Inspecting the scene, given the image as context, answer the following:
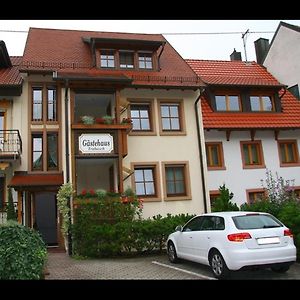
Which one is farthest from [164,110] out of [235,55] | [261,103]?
[235,55]

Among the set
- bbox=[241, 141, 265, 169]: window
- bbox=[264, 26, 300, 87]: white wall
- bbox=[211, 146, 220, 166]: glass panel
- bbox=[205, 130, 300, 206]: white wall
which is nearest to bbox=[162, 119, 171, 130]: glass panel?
bbox=[205, 130, 300, 206]: white wall

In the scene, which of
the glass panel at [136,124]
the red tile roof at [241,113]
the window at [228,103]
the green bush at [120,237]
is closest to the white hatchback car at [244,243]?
the green bush at [120,237]

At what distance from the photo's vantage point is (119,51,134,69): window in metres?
19.8

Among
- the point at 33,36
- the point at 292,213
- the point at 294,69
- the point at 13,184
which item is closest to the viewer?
the point at 292,213

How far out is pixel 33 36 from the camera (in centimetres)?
2133

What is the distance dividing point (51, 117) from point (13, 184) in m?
3.76

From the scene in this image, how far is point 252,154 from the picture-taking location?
2042cm

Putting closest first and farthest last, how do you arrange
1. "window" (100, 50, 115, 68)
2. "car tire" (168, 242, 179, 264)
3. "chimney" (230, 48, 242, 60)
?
"car tire" (168, 242, 179, 264) < "window" (100, 50, 115, 68) < "chimney" (230, 48, 242, 60)

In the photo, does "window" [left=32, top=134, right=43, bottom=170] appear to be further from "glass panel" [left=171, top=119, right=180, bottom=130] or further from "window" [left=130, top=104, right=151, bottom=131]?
"glass panel" [left=171, top=119, right=180, bottom=130]

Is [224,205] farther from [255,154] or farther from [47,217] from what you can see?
[47,217]

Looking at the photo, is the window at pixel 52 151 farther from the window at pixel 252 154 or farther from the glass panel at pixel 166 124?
the window at pixel 252 154

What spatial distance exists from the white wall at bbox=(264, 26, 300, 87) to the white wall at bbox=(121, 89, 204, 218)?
862 cm
